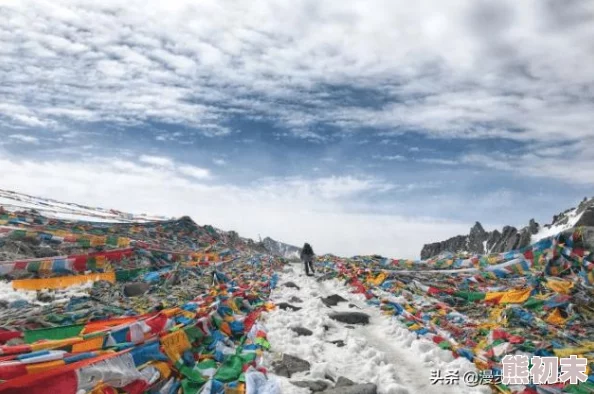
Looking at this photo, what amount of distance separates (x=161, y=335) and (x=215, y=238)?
33891mm

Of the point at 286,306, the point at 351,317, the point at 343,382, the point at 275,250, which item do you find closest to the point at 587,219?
the point at 351,317

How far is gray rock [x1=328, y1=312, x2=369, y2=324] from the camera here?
12006 mm

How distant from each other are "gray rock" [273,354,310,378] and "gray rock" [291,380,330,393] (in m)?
0.45

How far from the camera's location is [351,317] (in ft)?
39.7

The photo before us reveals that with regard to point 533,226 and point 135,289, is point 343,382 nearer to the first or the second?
point 135,289

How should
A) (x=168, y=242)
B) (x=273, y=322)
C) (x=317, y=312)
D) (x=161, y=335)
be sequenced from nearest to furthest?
(x=161, y=335), (x=273, y=322), (x=317, y=312), (x=168, y=242)

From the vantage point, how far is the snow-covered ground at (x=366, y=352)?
715cm

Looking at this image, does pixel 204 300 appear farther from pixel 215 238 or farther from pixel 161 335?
pixel 215 238

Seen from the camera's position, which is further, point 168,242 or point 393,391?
point 168,242

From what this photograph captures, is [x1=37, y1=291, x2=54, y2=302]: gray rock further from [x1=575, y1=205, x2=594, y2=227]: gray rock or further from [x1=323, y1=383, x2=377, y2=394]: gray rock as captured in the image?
[x1=575, y1=205, x2=594, y2=227]: gray rock

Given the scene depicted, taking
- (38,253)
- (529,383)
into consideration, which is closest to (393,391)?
(529,383)

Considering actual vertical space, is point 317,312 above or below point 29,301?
above

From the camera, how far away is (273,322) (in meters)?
11.5

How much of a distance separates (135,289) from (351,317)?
27.3ft
